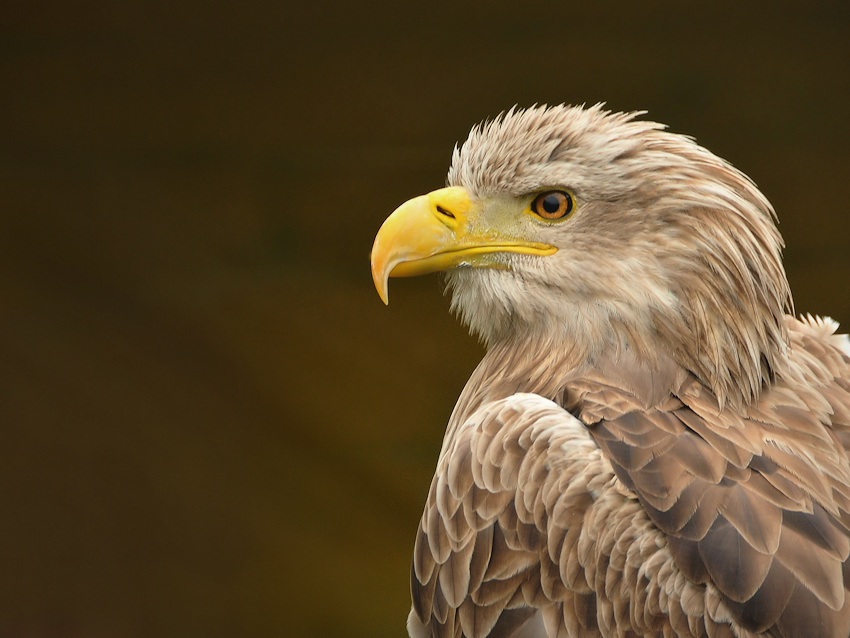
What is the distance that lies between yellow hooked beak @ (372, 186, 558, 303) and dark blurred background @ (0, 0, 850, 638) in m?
2.07

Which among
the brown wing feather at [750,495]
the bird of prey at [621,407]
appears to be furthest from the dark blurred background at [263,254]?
the brown wing feather at [750,495]

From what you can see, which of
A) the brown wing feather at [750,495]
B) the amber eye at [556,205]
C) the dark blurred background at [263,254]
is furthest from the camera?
the dark blurred background at [263,254]

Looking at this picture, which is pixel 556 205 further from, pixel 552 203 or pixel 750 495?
pixel 750 495

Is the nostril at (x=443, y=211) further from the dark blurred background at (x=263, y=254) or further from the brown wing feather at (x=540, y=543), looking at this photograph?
the dark blurred background at (x=263, y=254)

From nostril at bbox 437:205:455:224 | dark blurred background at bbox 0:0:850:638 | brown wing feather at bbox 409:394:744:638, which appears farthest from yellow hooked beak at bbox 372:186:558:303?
dark blurred background at bbox 0:0:850:638

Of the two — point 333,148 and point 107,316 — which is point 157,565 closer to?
point 107,316

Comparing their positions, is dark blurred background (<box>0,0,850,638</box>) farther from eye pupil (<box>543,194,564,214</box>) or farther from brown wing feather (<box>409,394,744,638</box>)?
brown wing feather (<box>409,394,744,638</box>)

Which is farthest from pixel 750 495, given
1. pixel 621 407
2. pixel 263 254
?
pixel 263 254

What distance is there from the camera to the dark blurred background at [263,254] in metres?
3.86

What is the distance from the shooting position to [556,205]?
1873 millimetres

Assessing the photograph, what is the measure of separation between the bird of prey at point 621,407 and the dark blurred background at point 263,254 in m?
2.01

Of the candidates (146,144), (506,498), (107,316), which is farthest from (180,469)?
(506,498)

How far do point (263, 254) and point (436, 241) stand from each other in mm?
2397

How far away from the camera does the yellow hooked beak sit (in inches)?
73.8
